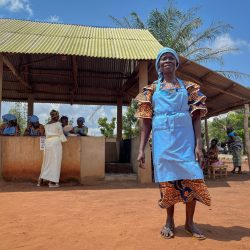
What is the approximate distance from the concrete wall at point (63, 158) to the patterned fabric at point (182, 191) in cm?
538

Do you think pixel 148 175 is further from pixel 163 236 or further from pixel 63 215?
pixel 163 236

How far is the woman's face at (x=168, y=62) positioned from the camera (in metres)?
3.68

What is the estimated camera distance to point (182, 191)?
353cm

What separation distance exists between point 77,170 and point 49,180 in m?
0.85

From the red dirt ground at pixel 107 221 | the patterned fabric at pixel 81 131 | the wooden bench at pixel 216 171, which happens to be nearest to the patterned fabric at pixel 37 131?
the patterned fabric at pixel 81 131

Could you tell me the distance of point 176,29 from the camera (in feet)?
61.3

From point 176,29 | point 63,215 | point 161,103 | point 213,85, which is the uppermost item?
point 176,29

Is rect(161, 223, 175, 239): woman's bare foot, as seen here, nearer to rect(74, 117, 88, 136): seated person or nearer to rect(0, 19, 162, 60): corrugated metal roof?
rect(0, 19, 162, 60): corrugated metal roof

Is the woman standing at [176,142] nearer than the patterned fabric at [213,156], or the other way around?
the woman standing at [176,142]

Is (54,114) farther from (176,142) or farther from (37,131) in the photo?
(176,142)

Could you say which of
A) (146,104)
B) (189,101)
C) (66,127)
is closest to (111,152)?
(66,127)

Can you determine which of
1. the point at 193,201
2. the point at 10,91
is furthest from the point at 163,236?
the point at 10,91

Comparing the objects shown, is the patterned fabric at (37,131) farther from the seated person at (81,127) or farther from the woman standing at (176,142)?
the woman standing at (176,142)

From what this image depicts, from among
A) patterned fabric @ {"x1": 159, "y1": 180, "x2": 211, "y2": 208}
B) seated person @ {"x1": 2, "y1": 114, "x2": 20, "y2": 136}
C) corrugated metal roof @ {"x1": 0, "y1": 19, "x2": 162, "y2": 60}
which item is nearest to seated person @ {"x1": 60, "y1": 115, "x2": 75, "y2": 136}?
seated person @ {"x1": 2, "y1": 114, "x2": 20, "y2": 136}
